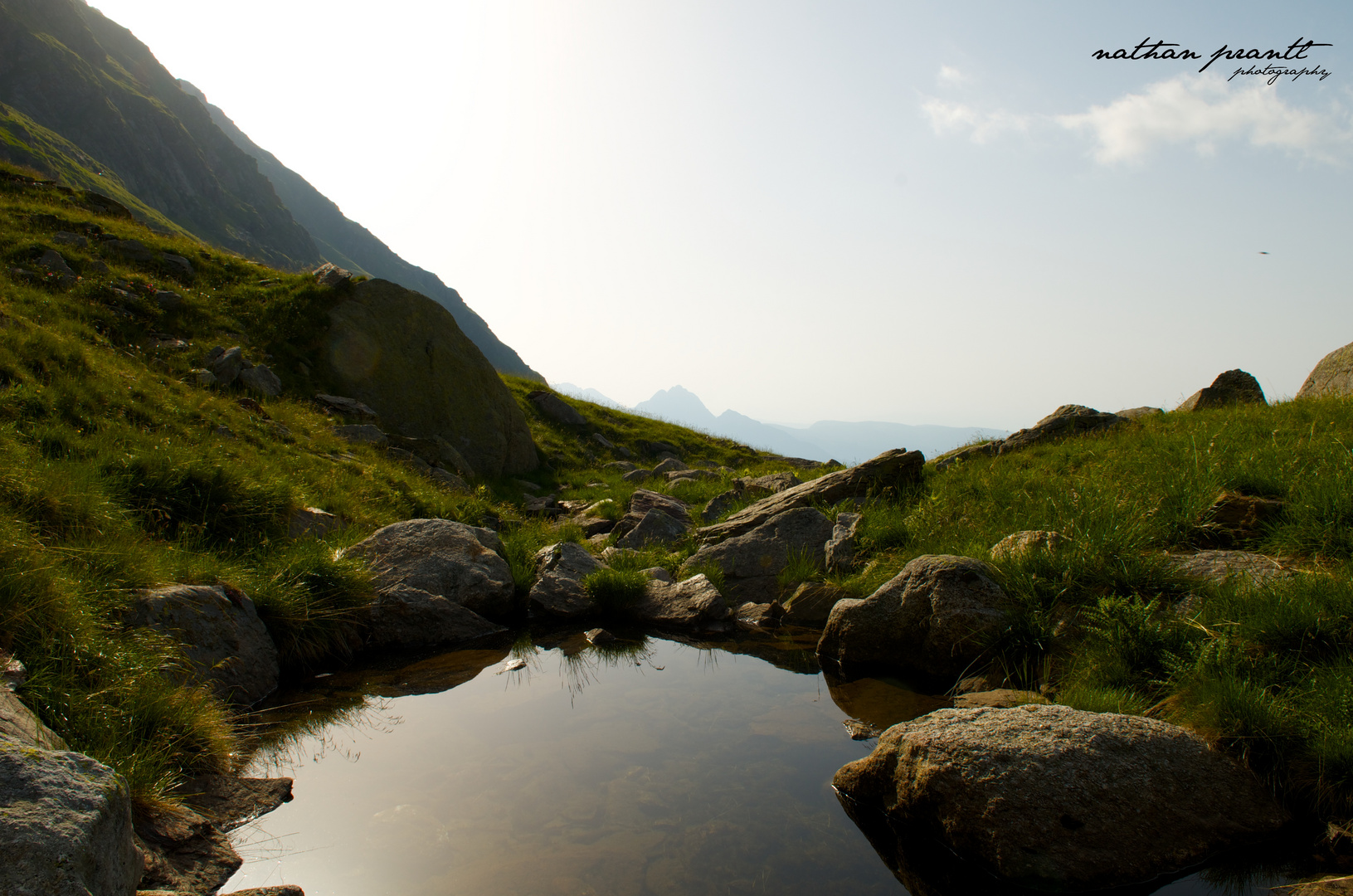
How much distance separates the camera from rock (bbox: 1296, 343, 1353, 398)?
545 inches

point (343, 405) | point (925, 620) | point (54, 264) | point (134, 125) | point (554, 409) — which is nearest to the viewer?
point (925, 620)

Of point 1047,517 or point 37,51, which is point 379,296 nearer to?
point 1047,517

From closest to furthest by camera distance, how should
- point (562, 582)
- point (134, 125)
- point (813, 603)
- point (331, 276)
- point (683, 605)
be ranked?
point (813, 603), point (683, 605), point (562, 582), point (331, 276), point (134, 125)

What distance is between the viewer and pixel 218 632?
676 centimetres

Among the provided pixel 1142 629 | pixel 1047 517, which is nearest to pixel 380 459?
pixel 1047 517

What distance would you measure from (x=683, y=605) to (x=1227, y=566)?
22.0 feet

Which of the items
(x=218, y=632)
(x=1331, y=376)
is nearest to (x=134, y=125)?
(x=218, y=632)

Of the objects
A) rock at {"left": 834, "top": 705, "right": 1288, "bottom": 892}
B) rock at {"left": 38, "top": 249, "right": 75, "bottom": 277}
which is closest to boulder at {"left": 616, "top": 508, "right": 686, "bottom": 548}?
rock at {"left": 834, "top": 705, "right": 1288, "bottom": 892}

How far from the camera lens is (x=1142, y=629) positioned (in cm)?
631

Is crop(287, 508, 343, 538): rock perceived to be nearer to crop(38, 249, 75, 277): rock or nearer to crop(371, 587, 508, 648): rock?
crop(371, 587, 508, 648): rock

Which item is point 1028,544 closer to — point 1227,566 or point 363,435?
point 1227,566

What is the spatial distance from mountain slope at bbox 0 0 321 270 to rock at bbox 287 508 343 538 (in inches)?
6003

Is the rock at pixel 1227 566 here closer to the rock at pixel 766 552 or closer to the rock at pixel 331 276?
the rock at pixel 766 552

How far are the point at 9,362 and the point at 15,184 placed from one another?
49.0 feet
